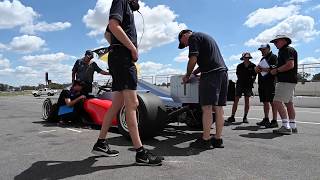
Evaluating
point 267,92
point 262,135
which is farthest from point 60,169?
point 267,92

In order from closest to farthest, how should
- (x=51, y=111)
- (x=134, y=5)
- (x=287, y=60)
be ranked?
1. (x=134, y=5)
2. (x=287, y=60)
3. (x=51, y=111)

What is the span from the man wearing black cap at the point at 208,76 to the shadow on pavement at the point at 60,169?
144cm

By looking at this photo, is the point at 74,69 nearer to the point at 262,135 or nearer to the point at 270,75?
the point at 270,75

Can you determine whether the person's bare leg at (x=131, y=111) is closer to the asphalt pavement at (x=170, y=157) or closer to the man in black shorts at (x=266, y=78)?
the asphalt pavement at (x=170, y=157)

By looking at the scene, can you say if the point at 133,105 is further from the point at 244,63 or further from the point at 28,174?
the point at 244,63

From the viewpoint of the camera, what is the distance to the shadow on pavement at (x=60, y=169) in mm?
4035

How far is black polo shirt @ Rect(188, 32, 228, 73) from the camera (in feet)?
18.0

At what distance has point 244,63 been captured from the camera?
929cm

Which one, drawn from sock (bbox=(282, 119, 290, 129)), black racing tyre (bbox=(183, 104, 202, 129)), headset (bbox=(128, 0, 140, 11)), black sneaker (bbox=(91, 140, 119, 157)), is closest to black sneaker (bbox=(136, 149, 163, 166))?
black sneaker (bbox=(91, 140, 119, 157))

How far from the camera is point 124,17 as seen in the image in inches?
178

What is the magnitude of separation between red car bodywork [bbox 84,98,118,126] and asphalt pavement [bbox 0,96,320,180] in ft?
1.62

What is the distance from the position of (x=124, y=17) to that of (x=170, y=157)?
178cm

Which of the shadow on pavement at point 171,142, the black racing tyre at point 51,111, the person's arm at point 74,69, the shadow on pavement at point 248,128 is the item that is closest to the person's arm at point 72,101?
the black racing tyre at point 51,111

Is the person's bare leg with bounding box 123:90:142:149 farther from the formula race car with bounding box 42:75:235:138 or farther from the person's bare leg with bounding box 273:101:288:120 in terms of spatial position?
the person's bare leg with bounding box 273:101:288:120
